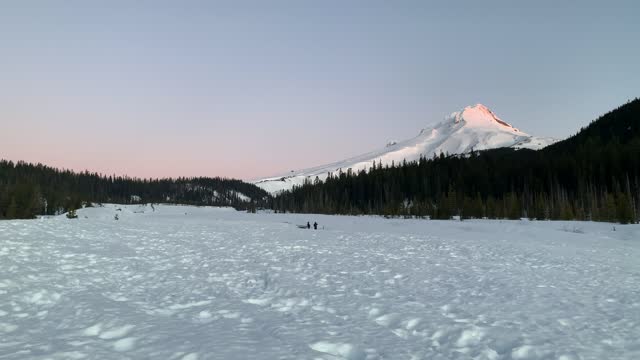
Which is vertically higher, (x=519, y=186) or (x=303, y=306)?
(x=519, y=186)

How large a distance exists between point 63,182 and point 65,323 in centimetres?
19930

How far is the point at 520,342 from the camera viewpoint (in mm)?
6613

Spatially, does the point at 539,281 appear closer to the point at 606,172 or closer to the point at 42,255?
the point at 42,255

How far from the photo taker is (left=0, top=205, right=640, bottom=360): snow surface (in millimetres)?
6211

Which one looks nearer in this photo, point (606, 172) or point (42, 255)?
point (42, 255)

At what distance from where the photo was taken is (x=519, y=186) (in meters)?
97.5

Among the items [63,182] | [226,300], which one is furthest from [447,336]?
[63,182]

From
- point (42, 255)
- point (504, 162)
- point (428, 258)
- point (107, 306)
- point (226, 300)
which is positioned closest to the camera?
point (107, 306)

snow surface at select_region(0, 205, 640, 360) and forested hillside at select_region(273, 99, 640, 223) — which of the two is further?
forested hillside at select_region(273, 99, 640, 223)

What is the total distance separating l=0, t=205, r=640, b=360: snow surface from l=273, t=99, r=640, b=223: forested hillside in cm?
4720

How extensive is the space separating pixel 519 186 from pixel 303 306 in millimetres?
100269

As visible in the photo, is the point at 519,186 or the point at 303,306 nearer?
the point at 303,306

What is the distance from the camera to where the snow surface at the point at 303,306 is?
6211 mm

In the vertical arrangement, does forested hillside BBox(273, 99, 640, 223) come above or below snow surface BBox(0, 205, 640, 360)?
above
